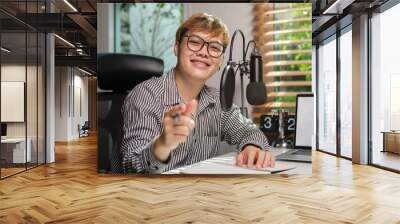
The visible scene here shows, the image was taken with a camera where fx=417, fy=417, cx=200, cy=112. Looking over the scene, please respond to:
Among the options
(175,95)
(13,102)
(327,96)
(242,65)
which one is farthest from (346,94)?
(13,102)

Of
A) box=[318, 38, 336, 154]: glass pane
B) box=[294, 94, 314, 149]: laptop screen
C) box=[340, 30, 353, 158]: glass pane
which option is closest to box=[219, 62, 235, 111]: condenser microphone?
box=[294, 94, 314, 149]: laptop screen

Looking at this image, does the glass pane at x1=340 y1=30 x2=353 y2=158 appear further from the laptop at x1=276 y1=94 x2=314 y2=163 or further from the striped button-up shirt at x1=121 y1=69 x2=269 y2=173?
the striped button-up shirt at x1=121 y1=69 x2=269 y2=173

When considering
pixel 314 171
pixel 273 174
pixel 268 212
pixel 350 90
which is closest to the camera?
pixel 268 212

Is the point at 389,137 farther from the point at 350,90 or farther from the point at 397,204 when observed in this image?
the point at 397,204

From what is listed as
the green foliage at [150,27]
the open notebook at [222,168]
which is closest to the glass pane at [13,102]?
the green foliage at [150,27]

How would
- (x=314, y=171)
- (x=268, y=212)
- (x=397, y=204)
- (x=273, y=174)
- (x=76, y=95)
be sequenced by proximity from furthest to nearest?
(x=76, y=95) < (x=314, y=171) < (x=273, y=174) < (x=397, y=204) < (x=268, y=212)

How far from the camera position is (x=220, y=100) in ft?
19.6

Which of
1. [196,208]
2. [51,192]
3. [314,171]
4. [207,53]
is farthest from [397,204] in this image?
[51,192]

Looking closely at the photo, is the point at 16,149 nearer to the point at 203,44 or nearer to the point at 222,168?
the point at 222,168

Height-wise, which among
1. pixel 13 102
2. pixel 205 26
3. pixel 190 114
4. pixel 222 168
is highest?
pixel 205 26

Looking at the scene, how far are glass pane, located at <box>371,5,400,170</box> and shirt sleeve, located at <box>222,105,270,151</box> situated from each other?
253 centimetres

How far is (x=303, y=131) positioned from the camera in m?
6.19

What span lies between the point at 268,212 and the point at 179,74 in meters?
2.58

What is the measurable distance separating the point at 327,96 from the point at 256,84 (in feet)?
15.4
